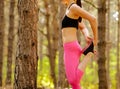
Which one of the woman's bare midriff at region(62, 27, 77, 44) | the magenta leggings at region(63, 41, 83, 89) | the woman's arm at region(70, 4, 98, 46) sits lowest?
the magenta leggings at region(63, 41, 83, 89)

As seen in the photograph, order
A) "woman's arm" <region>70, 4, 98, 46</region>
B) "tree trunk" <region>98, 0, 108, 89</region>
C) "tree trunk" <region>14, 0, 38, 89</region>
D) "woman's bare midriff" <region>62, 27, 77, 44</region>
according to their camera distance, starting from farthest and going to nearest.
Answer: "tree trunk" <region>98, 0, 108, 89</region> → "tree trunk" <region>14, 0, 38, 89</region> → "woman's bare midriff" <region>62, 27, 77, 44</region> → "woman's arm" <region>70, 4, 98, 46</region>

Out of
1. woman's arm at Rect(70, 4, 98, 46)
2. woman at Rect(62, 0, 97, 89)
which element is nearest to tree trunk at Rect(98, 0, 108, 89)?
woman at Rect(62, 0, 97, 89)

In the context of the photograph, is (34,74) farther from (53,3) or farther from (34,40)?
(53,3)

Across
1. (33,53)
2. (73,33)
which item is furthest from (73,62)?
(33,53)

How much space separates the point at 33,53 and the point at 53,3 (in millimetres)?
12520

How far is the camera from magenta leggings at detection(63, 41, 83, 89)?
4.97 meters

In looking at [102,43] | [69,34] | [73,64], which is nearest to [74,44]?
[69,34]

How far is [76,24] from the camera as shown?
5156 mm

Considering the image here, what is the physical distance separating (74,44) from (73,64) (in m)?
0.30

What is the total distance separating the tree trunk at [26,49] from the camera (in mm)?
A: 6039

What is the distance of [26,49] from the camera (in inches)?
239

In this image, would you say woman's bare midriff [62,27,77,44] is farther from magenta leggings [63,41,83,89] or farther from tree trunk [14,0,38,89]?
tree trunk [14,0,38,89]

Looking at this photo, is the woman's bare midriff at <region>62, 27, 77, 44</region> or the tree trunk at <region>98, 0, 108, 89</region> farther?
the tree trunk at <region>98, 0, 108, 89</region>

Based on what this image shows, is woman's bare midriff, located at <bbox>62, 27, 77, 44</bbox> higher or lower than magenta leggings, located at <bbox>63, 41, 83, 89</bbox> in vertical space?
higher
